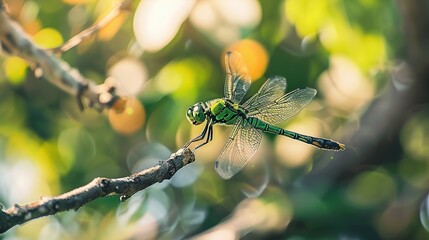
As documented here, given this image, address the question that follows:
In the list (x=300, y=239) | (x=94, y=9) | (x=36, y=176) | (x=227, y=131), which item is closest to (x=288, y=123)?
(x=227, y=131)

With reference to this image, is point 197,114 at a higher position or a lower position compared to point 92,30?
lower

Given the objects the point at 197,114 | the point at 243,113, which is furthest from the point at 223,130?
the point at 197,114

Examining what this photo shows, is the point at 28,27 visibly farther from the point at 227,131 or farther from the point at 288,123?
the point at 288,123

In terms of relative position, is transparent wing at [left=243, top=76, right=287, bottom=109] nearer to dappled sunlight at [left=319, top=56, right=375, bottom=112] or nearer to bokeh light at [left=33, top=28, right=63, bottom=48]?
dappled sunlight at [left=319, top=56, right=375, bottom=112]

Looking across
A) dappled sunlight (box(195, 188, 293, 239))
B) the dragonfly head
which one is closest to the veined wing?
the dragonfly head

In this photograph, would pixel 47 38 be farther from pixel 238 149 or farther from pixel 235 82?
pixel 238 149
